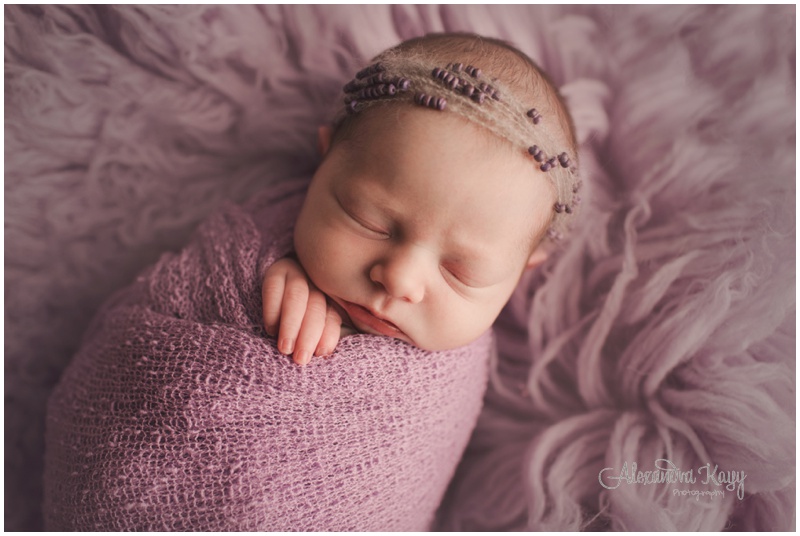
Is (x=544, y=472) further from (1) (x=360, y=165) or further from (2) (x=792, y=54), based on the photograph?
(2) (x=792, y=54)

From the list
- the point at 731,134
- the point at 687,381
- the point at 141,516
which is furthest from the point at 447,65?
the point at 141,516

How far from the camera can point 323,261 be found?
2.69ft

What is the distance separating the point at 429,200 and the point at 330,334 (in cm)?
26

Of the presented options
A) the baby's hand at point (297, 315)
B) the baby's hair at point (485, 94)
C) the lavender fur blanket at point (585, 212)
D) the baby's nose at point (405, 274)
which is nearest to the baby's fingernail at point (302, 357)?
the baby's hand at point (297, 315)

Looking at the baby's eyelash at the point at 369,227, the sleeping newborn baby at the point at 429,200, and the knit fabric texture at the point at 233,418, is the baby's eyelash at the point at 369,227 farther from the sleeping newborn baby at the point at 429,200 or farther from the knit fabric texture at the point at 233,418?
the knit fabric texture at the point at 233,418

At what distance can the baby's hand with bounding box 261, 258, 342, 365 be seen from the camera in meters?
0.81

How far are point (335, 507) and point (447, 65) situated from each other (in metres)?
0.66

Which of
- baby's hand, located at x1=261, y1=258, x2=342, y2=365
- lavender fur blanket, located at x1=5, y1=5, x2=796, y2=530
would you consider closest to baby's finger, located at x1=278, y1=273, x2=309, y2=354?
baby's hand, located at x1=261, y1=258, x2=342, y2=365

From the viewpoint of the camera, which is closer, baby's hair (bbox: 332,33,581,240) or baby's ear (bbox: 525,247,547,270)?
baby's hair (bbox: 332,33,581,240)

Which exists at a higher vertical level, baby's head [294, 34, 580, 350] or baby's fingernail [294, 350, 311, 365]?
baby's head [294, 34, 580, 350]

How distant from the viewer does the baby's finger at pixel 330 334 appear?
2.73 ft

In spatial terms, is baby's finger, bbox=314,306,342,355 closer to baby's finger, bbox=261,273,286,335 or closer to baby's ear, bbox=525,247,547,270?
baby's finger, bbox=261,273,286,335
